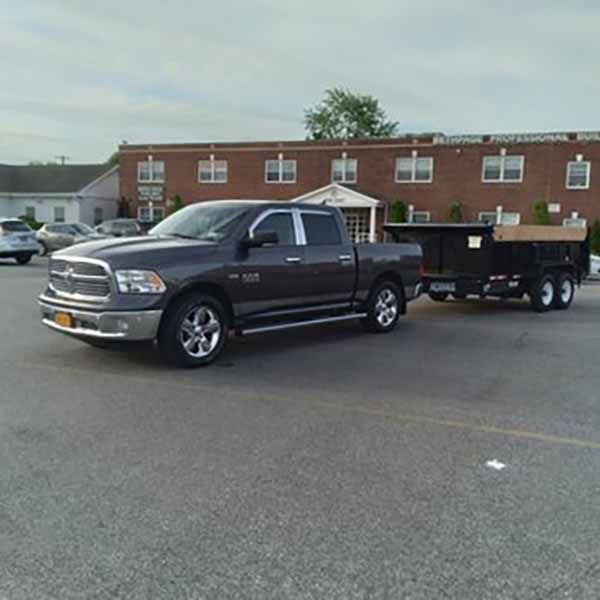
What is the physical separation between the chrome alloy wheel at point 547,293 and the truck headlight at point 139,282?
9561mm

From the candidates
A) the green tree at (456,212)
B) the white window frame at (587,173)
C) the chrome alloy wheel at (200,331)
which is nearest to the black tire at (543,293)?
the chrome alloy wheel at (200,331)

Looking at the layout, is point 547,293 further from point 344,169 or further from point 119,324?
point 344,169

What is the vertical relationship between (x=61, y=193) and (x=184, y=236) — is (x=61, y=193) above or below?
above

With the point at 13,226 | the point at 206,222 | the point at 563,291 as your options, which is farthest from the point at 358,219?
the point at 206,222

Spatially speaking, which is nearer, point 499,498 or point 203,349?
point 499,498

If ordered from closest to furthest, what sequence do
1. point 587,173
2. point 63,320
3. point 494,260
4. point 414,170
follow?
1. point 63,320
2. point 494,260
3. point 587,173
4. point 414,170

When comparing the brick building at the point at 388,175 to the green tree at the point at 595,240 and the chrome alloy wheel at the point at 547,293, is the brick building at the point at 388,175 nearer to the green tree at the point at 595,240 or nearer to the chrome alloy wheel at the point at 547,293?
the green tree at the point at 595,240

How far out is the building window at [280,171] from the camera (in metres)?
41.2

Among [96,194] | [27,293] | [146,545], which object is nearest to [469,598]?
[146,545]

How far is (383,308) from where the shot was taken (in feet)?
34.4

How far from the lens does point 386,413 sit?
231 inches

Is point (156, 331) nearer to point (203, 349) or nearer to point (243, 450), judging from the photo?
point (203, 349)

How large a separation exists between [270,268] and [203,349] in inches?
58.8

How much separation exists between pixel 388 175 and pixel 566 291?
25430 millimetres
